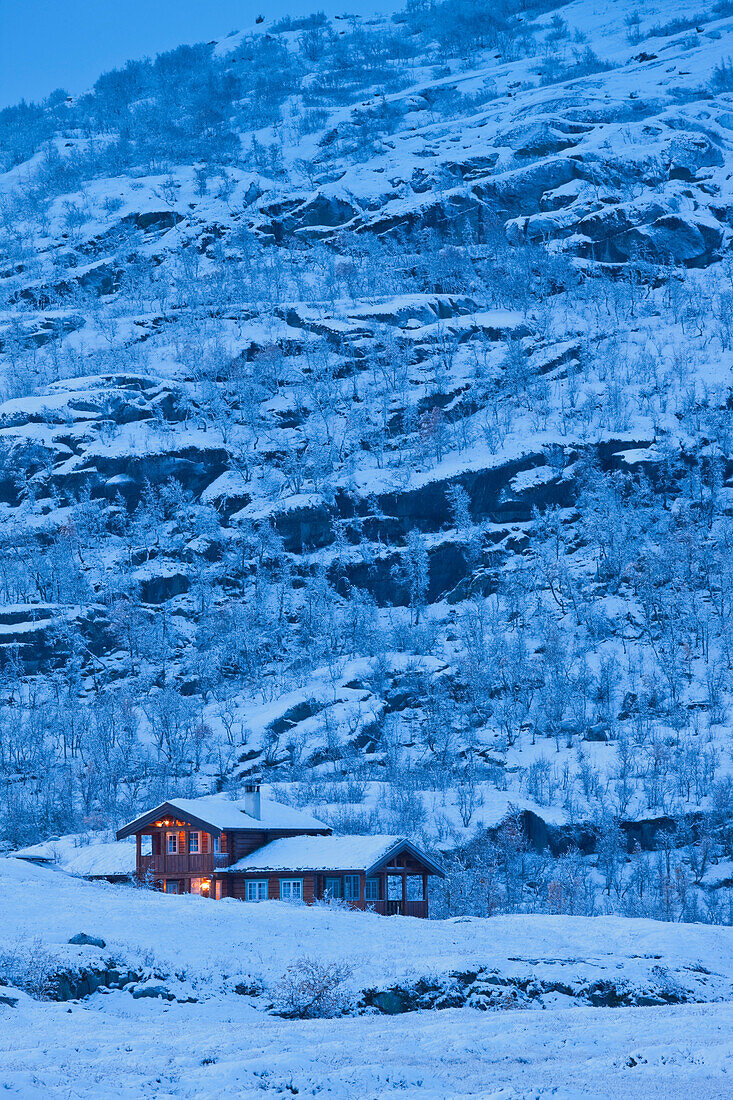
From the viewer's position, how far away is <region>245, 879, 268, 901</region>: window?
53062 mm

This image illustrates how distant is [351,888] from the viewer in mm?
51406

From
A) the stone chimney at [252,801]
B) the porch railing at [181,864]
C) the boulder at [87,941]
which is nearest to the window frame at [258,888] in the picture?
the porch railing at [181,864]

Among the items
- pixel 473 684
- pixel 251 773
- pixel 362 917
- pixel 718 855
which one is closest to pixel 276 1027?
pixel 362 917

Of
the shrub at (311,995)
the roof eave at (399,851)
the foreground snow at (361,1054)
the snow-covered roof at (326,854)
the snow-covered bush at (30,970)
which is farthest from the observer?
the snow-covered roof at (326,854)

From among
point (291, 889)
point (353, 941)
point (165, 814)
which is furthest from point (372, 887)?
point (353, 941)

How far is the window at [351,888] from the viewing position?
51062mm

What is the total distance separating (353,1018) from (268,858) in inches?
1142

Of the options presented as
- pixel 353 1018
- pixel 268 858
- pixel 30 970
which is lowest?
pixel 353 1018

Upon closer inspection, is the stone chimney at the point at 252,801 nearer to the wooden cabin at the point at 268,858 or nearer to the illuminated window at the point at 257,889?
the wooden cabin at the point at 268,858

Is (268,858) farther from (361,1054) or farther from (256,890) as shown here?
(361,1054)

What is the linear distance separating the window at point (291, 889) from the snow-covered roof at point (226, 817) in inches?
129

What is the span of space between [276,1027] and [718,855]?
78031mm

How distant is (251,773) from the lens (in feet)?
356

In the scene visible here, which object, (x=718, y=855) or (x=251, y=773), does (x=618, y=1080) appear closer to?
(x=718, y=855)
